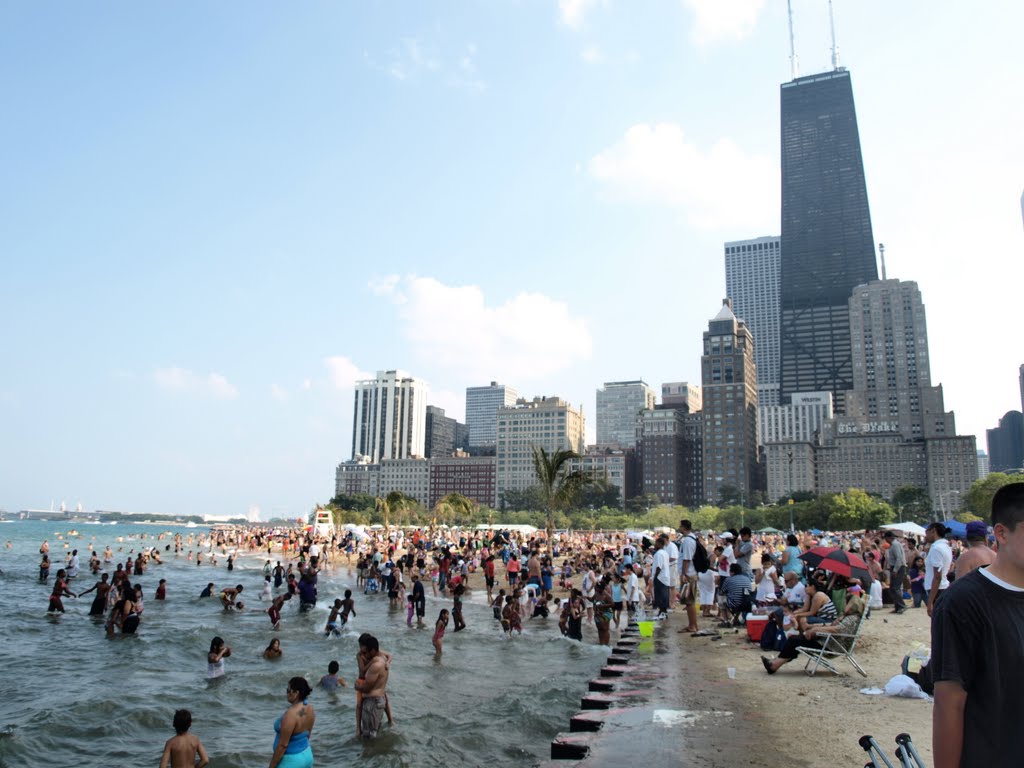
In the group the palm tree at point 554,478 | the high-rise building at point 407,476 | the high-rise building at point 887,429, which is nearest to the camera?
the palm tree at point 554,478

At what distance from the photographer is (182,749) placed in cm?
786

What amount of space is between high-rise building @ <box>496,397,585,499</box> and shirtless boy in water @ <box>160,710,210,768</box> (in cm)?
17051

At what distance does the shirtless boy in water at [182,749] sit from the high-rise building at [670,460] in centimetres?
16449

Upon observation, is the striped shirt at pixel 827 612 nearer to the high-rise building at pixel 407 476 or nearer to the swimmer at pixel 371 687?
the swimmer at pixel 371 687

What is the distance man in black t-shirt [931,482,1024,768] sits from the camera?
2.78 m

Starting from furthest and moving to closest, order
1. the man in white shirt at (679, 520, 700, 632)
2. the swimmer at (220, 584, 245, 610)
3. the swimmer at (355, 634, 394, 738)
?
the swimmer at (220, 584, 245, 610)
the man in white shirt at (679, 520, 700, 632)
the swimmer at (355, 634, 394, 738)

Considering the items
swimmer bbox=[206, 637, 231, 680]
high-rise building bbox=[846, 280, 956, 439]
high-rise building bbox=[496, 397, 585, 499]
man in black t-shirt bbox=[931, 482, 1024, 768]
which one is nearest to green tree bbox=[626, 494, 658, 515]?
high-rise building bbox=[496, 397, 585, 499]

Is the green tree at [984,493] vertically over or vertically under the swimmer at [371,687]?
over

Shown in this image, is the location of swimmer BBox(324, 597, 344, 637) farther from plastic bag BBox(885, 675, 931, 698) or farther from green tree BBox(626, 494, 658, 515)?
green tree BBox(626, 494, 658, 515)

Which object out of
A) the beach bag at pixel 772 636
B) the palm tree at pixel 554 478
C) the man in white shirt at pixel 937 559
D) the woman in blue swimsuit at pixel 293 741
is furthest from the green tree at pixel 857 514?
the woman in blue swimsuit at pixel 293 741

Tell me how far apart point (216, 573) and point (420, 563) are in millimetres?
17082

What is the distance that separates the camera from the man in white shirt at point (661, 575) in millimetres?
15461

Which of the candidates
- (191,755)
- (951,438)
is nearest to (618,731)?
(191,755)

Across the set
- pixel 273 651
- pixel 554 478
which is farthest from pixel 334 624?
pixel 554 478
